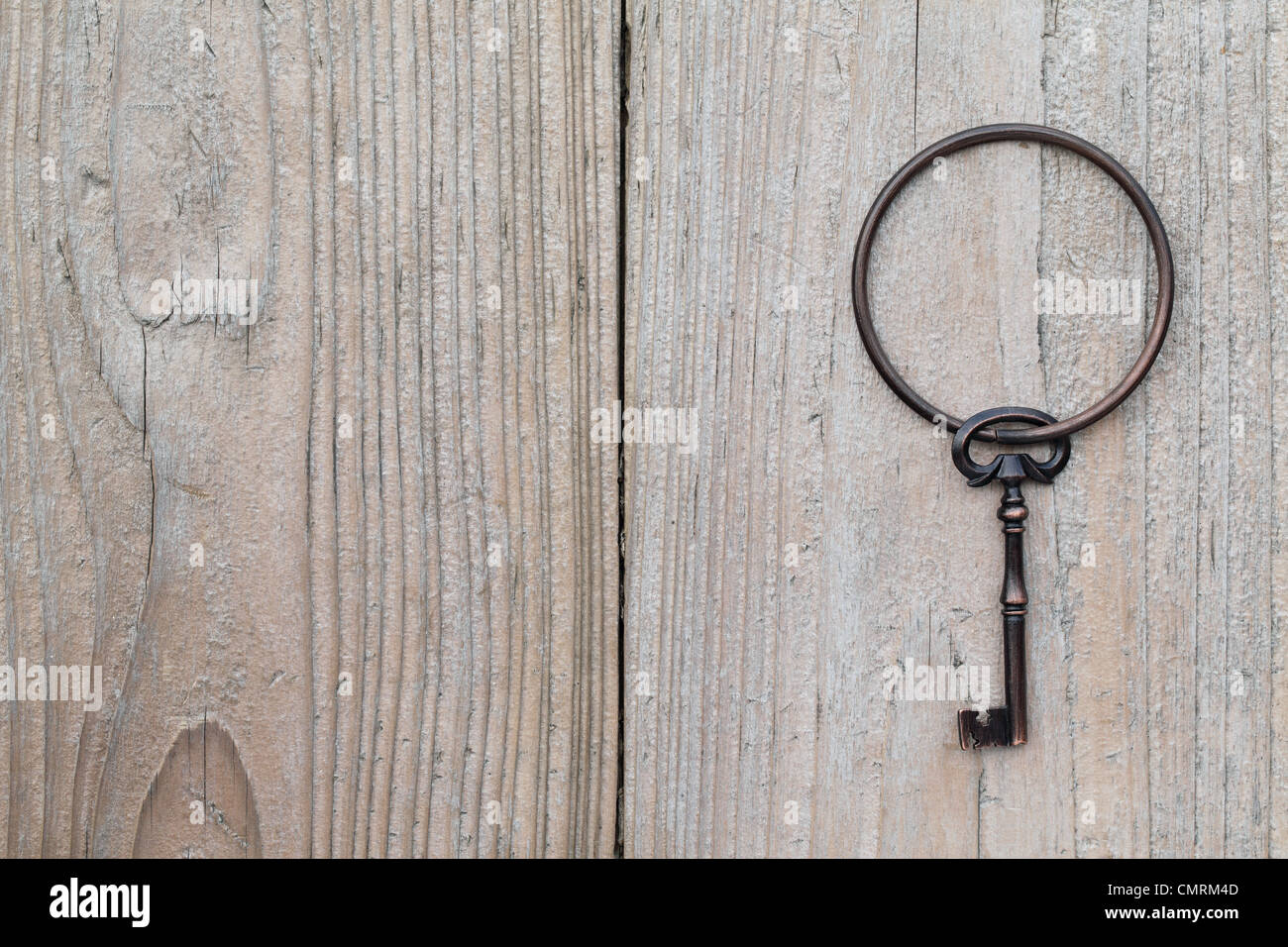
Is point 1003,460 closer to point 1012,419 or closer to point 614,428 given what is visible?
point 1012,419

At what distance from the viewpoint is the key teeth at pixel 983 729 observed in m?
0.63

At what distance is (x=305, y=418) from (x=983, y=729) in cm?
58

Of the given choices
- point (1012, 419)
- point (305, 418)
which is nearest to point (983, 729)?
point (1012, 419)

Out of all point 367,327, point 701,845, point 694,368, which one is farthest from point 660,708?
point 367,327

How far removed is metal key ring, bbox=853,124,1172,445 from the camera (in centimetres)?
62

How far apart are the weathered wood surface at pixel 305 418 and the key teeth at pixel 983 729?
0.30 metres

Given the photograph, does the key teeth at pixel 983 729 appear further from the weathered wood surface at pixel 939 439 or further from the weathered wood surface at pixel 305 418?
the weathered wood surface at pixel 305 418

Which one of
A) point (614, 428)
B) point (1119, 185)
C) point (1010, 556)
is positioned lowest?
point (1010, 556)

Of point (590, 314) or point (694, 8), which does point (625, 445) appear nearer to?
point (590, 314)

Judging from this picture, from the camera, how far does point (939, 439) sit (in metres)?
0.65

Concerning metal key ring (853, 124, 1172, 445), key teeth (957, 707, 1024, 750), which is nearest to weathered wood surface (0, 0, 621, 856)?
metal key ring (853, 124, 1172, 445)

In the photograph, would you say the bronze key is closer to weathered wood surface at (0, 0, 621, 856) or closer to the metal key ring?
the metal key ring

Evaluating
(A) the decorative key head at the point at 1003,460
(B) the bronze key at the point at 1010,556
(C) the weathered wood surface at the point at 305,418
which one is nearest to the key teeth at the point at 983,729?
(B) the bronze key at the point at 1010,556
